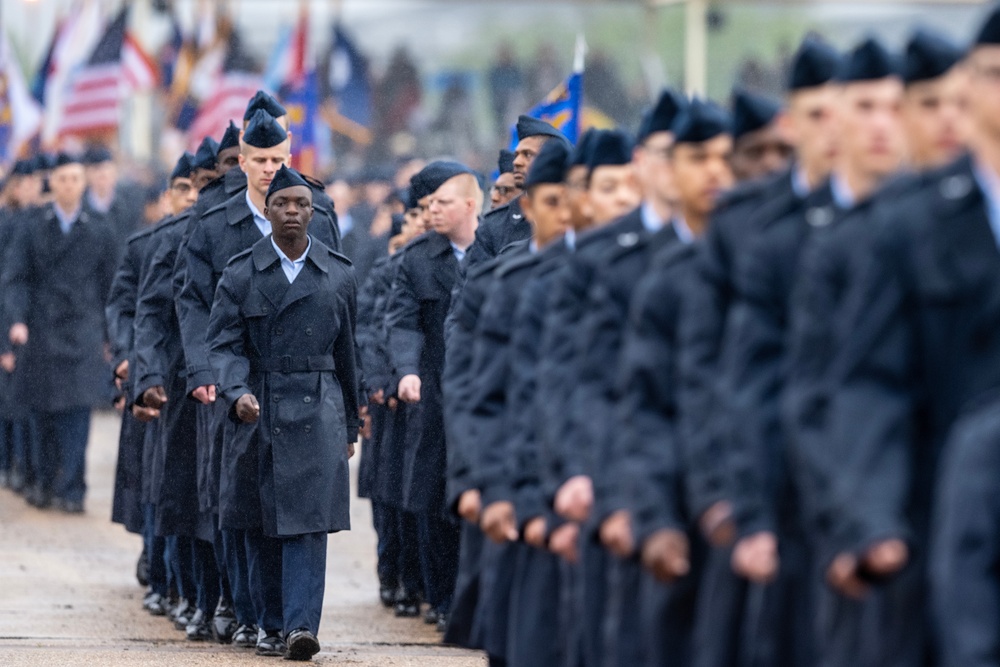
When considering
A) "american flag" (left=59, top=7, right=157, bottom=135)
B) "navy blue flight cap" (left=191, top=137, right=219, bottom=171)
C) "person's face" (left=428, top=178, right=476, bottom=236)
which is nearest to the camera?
"person's face" (left=428, top=178, right=476, bottom=236)

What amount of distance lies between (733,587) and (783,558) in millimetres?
316

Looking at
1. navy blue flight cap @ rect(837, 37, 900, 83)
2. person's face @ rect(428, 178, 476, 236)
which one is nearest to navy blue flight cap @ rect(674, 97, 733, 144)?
navy blue flight cap @ rect(837, 37, 900, 83)

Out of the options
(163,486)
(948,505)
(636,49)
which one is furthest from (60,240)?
(636,49)

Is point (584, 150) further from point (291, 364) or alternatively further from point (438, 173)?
point (438, 173)

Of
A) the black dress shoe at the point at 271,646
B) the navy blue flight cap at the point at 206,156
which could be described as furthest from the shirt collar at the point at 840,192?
the navy blue flight cap at the point at 206,156

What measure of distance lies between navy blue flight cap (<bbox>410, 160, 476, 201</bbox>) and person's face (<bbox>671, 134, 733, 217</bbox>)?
6004 mm

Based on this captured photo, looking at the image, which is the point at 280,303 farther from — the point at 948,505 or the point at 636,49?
the point at 636,49

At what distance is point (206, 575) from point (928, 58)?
289 inches

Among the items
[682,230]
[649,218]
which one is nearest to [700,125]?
[682,230]

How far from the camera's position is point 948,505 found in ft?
17.9

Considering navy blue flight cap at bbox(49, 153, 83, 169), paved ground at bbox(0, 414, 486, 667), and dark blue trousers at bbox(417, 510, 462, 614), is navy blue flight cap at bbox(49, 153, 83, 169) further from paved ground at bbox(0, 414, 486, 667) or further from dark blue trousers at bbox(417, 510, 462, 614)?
dark blue trousers at bbox(417, 510, 462, 614)

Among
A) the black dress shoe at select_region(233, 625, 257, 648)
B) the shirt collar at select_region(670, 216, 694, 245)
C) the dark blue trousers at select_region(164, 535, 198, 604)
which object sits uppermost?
the shirt collar at select_region(670, 216, 694, 245)

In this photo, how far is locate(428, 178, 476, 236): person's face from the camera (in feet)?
43.8

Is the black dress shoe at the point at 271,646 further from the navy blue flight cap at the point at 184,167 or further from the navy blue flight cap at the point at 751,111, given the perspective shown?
the navy blue flight cap at the point at 751,111
